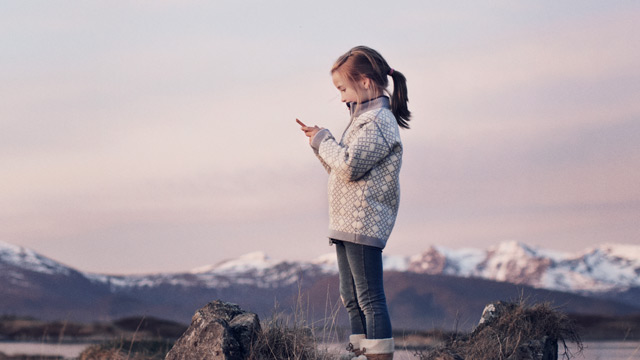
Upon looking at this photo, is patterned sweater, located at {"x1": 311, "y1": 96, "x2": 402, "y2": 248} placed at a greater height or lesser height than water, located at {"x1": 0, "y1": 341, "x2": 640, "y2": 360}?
greater

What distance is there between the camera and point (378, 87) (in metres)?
4.74

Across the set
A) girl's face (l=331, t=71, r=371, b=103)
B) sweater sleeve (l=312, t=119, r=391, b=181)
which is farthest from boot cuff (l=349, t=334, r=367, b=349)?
girl's face (l=331, t=71, r=371, b=103)

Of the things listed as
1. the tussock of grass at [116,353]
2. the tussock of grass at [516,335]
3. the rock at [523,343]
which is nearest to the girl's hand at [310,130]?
the tussock of grass at [516,335]

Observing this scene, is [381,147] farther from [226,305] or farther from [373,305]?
[226,305]

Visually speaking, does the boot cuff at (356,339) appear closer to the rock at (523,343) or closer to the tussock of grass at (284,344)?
the tussock of grass at (284,344)

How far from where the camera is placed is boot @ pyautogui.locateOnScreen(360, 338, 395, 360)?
441 cm

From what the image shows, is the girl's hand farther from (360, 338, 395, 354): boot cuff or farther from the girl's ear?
(360, 338, 395, 354): boot cuff

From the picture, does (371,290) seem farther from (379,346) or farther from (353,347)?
(353,347)

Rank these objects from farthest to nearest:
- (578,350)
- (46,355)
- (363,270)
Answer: (46,355)
(578,350)
(363,270)

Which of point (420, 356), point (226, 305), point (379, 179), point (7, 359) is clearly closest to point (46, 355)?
point (7, 359)

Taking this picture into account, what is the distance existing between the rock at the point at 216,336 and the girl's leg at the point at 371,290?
79cm

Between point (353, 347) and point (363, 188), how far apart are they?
1.13 m

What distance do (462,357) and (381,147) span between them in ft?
5.70

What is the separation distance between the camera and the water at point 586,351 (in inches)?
233
